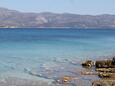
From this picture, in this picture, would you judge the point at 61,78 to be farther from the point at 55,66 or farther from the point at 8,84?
the point at 55,66

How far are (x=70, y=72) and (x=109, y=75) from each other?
5.74 metres

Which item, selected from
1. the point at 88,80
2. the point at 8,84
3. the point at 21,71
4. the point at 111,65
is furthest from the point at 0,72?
the point at 111,65

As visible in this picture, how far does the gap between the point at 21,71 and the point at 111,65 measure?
36.6 feet

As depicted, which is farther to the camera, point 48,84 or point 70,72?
point 70,72

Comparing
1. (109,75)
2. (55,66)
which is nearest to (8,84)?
(109,75)

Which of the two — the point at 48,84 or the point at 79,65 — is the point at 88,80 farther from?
the point at 79,65

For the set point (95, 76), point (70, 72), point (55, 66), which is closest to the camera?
point (95, 76)

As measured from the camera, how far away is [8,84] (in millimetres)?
33781

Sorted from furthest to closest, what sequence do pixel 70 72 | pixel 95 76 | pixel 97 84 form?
pixel 70 72, pixel 95 76, pixel 97 84

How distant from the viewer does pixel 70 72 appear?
42.4 m

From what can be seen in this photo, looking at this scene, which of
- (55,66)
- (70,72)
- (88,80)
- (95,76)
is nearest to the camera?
(88,80)

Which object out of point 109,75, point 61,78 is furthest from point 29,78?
point 109,75

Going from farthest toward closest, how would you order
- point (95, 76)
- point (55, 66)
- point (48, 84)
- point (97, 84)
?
1. point (55, 66)
2. point (95, 76)
3. point (48, 84)
4. point (97, 84)

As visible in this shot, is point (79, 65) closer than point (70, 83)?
No
